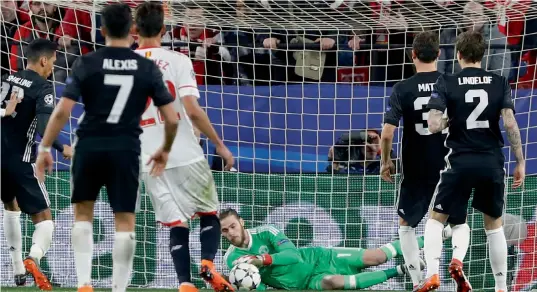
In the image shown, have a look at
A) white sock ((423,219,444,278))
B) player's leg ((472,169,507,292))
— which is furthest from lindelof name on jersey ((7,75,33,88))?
player's leg ((472,169,507,292))

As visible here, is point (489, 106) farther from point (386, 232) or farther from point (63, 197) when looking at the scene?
point (63, 197)

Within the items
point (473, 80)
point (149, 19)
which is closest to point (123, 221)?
point (149, 19)

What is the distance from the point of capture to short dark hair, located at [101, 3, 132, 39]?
7348 millimetres

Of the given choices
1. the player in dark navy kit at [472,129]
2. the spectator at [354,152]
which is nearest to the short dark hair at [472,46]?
the player in dark navy kit at [472,129]

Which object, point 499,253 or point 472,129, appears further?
point 499,253

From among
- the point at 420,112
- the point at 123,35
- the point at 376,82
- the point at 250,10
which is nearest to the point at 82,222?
the point at 123,35

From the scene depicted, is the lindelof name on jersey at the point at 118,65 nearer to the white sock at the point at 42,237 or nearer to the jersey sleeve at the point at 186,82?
the jersey sleeve at the point at 186,82

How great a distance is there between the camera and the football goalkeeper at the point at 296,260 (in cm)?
1080

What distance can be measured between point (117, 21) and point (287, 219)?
489cm

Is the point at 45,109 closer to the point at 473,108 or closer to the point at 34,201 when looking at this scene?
the point at 34,201

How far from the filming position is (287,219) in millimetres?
11805

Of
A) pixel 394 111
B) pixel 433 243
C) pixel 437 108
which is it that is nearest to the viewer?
pixel 437 108

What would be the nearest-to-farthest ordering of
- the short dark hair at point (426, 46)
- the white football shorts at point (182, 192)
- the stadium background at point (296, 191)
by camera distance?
the white football shorts at point (182, 192) → the short dark hair at point (426, 46) → the stadium background at point (296, 191)

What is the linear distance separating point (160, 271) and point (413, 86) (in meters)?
3.90
